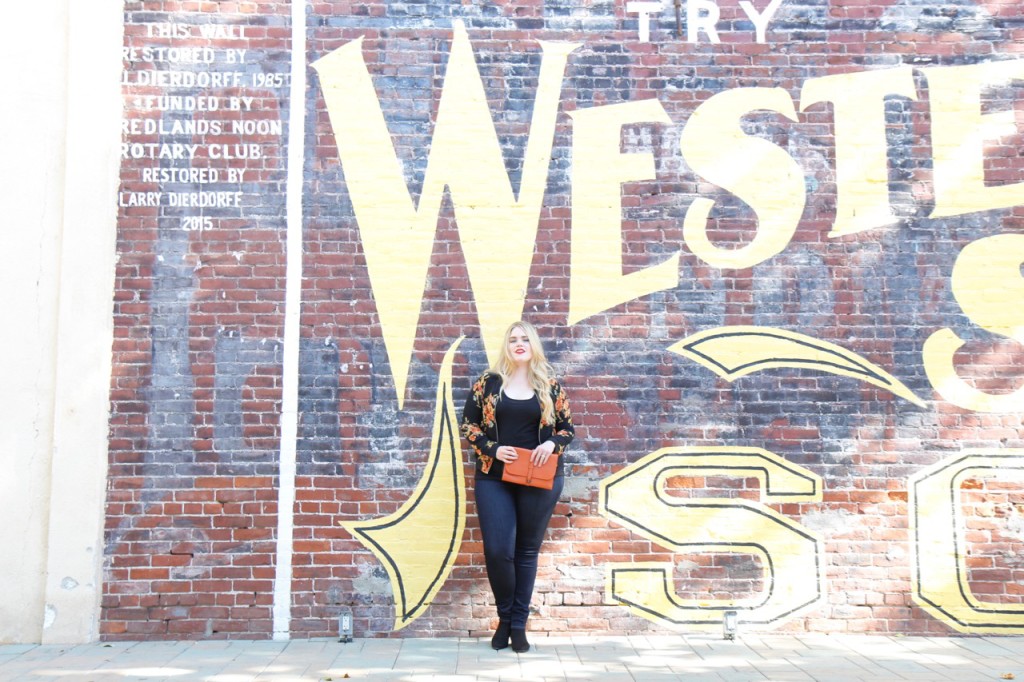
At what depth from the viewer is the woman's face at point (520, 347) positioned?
516 cm

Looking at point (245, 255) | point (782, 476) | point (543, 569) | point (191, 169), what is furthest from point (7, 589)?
point (782, 476)

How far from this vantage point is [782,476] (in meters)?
5.46

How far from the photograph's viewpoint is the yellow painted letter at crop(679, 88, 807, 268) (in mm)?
5656

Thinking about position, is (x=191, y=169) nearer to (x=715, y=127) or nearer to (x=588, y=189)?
(x=588, y=189)

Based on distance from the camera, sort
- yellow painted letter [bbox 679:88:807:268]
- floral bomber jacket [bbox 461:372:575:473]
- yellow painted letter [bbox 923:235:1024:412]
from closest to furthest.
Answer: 1. floral bomber jacket [bbox 461:372:575:473]
2. yellow painted letter [bbox 923:235:1024:412]
3. yellow painted letter [bbox 679:88:807:268]

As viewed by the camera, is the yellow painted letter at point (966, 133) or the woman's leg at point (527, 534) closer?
the woman's leg at point (527, 534)

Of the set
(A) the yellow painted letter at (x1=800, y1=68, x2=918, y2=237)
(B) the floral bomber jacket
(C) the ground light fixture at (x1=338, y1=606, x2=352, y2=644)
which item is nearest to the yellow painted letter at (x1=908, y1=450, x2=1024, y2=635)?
(A) the yellow painted letter at (x1=800, y1=68, x2=918, y2=237)

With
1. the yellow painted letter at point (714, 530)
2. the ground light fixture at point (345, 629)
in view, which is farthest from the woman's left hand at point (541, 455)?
the ground light fixture at point (345, 629)

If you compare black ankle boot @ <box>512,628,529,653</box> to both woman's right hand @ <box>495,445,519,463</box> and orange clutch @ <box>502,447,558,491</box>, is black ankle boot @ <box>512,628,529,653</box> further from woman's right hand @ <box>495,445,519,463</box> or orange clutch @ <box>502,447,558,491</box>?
woman's right hand @ <box>495,445,519,463</box>

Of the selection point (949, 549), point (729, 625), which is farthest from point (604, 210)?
point (949, 549)

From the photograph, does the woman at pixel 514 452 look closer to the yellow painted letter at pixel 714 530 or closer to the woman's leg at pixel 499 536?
the woman's leg at pixel 499 536

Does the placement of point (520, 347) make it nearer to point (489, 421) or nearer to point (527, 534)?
point (489, 421)

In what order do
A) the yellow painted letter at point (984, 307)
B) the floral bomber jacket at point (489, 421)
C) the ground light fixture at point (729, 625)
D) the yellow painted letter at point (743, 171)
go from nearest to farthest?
→ the floral bomber jacket at point (489, 421)
the ground light fixture at point (729, 625)
the yellow painted letter at point (984, 307)
the yellow painted letter at point (743, 171)

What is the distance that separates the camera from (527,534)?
5.09 metres
